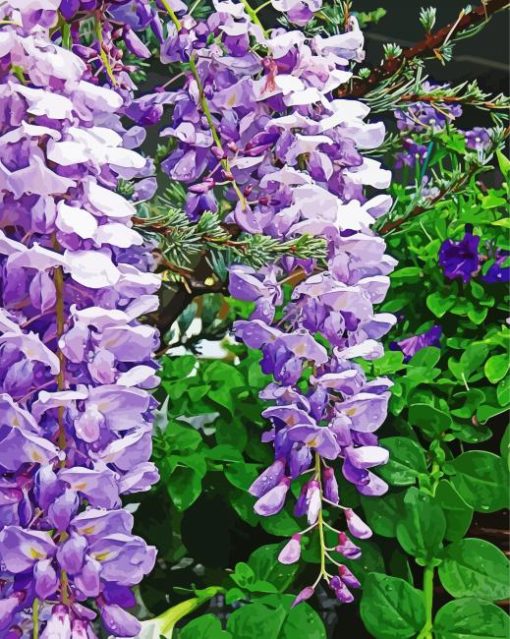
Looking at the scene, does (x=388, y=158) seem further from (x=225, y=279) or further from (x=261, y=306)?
(x=261, y=306)

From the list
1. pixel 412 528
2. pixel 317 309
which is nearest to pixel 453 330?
pixel 412 528

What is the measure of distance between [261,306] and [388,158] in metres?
0.74

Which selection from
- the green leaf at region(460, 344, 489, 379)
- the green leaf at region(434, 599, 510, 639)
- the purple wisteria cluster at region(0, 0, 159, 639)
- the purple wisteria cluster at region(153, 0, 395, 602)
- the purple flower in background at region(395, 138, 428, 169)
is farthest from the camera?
the purple flower in background at region(395, 138, 428, 169)

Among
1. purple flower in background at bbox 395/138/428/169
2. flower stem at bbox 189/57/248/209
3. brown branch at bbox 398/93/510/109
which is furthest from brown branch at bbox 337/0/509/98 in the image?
purple flower in background at bbox 395/138/428/169

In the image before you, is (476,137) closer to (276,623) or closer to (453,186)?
(453,186)

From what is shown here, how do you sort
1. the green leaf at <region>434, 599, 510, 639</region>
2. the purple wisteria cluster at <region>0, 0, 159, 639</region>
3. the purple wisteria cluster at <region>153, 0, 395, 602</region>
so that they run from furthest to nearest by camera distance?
the green leaf at <region>434, 599, 510, 639</region> → the purple wisteria cluster at <region>153, 0, 395, 602</region> → the purple wisteria cluster at <region>0, 0, 159, 639</region>

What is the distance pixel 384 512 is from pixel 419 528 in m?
0.03

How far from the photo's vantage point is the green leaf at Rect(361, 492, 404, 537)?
62 centimetres

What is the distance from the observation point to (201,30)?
492 millimetres

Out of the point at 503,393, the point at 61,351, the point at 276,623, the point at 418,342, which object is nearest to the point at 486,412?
the point at 503,393

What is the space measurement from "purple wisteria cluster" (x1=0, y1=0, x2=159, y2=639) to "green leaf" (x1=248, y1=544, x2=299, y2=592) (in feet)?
0.78

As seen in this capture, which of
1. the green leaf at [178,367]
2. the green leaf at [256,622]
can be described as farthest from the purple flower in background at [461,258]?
the green leaf at [256,622]

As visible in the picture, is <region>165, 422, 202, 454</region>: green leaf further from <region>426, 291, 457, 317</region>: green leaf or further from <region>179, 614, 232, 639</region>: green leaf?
<region>426, 291, 457, 317</region>: green leaf

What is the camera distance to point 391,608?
1.90 ft
